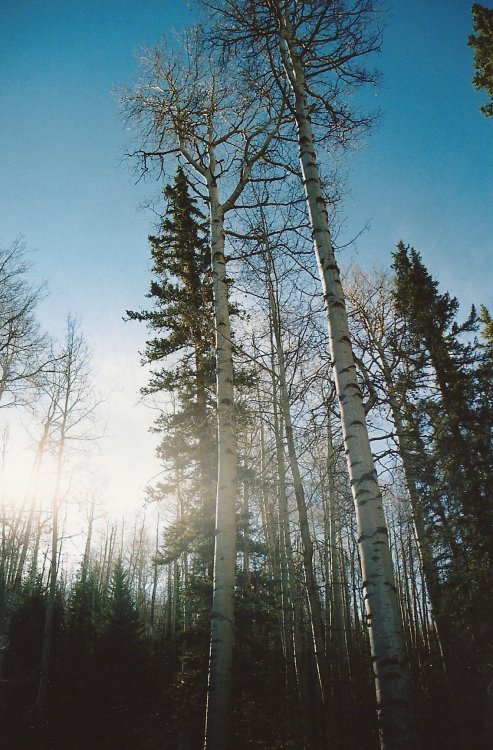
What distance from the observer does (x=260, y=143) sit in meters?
7.21

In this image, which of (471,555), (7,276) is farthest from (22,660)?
(471,555)

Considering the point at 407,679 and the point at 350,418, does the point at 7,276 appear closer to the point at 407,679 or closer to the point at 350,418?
the point at 350,418

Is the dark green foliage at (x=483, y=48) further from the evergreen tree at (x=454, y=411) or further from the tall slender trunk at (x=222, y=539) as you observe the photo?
the tall slender trunk at (x=222, y=539)

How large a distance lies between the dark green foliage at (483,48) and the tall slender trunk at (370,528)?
928cm

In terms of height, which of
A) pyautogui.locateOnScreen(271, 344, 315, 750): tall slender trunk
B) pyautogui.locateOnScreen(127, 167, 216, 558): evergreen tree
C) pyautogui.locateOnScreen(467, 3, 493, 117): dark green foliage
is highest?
pyautogui.locateOnScreen(467, 3, 493, 117): dark green foliage

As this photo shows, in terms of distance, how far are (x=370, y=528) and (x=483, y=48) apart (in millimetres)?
13473

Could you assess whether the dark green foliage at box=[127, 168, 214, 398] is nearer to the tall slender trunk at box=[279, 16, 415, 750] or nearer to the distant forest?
the distant forest

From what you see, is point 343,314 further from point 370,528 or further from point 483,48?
point 483,48

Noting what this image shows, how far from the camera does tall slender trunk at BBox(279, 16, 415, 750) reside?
2568mm

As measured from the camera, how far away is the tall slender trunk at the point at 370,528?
2568 mm

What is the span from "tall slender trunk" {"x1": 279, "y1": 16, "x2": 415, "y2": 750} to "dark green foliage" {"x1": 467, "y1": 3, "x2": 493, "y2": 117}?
928 cm

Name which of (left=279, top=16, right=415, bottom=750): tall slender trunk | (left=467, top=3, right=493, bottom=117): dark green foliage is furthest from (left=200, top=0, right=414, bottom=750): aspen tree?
(left=467, top=3, right=493, bottom=117): dark green foliage

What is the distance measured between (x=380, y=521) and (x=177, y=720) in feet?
29.1

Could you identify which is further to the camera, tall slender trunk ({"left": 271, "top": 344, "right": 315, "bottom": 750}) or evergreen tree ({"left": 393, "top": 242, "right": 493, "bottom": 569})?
evergreen tree ({"left": 393, "top": 242, "right": 493, "bottom": 569})
